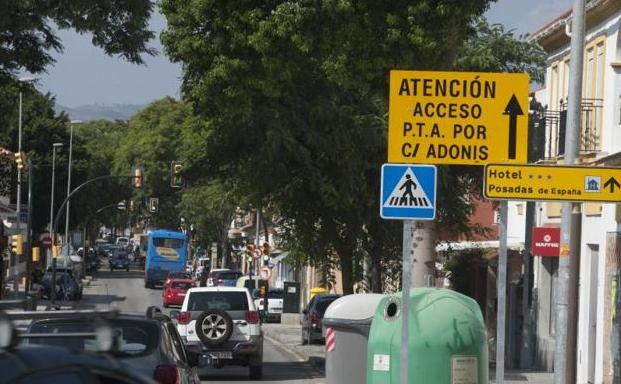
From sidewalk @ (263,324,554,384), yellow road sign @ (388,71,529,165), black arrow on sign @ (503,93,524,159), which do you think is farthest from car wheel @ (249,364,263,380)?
black arrow on sign @ (503,93,524,159)

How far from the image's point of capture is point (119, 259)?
120 meters

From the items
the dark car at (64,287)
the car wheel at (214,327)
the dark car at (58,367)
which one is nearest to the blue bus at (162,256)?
the dark car at (64,287)

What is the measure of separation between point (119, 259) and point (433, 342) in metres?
108

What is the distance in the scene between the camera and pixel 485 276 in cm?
3553

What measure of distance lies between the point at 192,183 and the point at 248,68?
15.9 meters

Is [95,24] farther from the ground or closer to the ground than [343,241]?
farther from the ground

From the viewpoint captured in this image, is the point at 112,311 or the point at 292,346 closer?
the point at 112,311

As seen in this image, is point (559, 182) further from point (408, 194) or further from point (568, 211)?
point (568, 211)

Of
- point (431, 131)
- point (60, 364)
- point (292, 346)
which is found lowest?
point (292, 346)

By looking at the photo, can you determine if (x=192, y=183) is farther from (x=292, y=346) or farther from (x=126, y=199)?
(x=126, y=199)

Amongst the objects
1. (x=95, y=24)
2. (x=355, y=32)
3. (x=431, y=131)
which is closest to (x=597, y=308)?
(x=355, y=32)

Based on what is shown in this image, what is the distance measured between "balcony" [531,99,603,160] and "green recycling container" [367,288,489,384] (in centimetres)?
1289

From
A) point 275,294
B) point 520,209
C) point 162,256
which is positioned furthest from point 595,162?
point 162,256

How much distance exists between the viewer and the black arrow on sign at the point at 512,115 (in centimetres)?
1354
